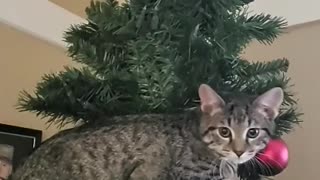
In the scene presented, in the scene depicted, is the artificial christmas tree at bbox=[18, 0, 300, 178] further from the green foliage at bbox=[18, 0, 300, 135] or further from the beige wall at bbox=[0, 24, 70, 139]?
the beige wall at bbox=[0, 24, 70, 139]

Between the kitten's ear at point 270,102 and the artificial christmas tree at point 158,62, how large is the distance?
46 millimetres

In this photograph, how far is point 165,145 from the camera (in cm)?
76

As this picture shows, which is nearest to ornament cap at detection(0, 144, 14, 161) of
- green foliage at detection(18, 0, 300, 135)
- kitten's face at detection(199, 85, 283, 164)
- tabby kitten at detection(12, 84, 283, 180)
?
green foliage at detection(18, 0, 300, 135)

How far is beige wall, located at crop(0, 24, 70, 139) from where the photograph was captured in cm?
149

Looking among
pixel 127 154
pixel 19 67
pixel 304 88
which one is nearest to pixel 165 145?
pixel 127 154

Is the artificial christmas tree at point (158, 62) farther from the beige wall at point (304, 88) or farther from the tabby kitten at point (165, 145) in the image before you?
the beige wall at point (304, 88)

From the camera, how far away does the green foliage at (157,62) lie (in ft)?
2.64

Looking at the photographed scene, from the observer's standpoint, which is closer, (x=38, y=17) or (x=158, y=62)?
(x=158, y=62)

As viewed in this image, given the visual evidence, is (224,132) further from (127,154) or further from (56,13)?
(56,13)

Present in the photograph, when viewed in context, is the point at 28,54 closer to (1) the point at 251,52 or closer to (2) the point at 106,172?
(1) the point at 251,52

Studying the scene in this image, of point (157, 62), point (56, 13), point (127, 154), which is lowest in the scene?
point (127, 154)

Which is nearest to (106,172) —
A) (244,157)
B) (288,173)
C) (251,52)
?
(244,157)

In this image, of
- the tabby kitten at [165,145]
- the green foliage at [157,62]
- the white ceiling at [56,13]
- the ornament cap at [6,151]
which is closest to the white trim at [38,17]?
the white ceiling at [56,13]

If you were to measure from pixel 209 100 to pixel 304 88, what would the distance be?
67cm
